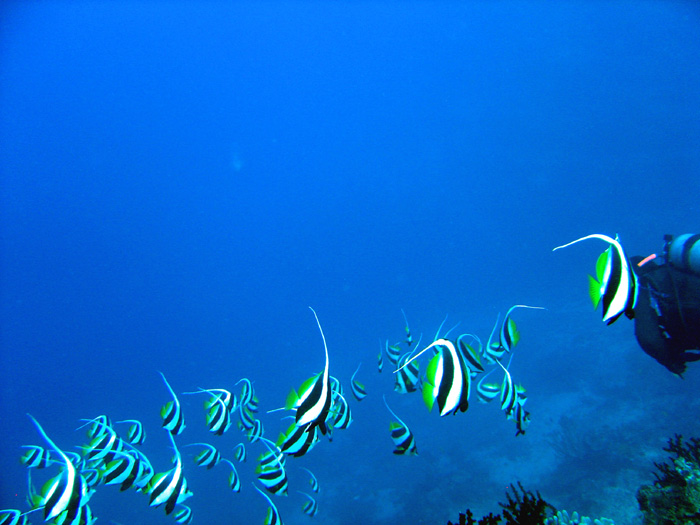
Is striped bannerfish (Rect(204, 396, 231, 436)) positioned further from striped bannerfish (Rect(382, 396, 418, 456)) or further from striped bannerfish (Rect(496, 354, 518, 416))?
striped bannerfish (Rect(496, 354, 518, 416))

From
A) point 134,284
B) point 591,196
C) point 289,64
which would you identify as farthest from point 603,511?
point 289,64

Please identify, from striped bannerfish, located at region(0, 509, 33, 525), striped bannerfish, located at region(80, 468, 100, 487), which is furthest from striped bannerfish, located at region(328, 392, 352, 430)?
striped bannerfish, located at region(0, 509, 33, 525)

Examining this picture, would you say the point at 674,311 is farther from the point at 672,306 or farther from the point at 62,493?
the point at 62,493

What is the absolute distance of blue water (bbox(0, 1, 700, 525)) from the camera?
11.7 m

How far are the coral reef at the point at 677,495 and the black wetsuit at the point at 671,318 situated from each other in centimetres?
152

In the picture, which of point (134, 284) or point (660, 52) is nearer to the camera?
point (660, 52)

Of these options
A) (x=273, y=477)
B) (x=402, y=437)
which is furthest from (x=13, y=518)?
(x=402, y=437)

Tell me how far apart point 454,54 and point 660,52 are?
6084 cm

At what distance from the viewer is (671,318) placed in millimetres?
2578

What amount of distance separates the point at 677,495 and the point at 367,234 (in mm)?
85744

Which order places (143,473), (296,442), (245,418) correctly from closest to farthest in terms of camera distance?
(296,442) < (143,473) < (245,418)

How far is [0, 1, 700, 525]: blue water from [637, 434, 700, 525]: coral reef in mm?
4038

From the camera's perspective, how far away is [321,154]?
392 ft

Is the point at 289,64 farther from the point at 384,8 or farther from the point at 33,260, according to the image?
the point at 33,260
